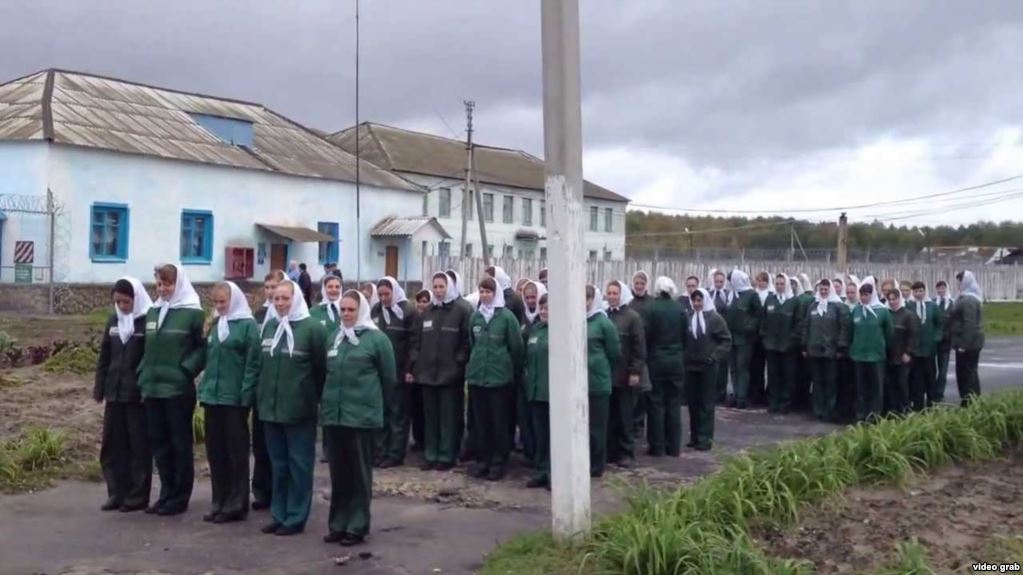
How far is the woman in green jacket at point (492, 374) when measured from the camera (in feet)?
34.5

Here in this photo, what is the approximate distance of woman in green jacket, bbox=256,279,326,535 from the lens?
8.18 m

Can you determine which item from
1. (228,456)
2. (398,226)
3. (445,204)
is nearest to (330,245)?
(398,226)

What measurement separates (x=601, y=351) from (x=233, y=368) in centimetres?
336

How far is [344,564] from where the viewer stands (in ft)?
24.4

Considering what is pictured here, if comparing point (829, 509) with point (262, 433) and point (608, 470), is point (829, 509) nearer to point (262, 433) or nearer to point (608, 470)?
point (608, 470)

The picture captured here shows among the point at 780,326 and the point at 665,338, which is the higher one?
the point at 780,326

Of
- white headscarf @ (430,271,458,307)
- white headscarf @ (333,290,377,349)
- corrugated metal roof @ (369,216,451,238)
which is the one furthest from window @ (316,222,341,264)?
white headscarf @ (333,290,377,349)

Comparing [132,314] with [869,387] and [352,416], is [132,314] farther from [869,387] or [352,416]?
[869,387]

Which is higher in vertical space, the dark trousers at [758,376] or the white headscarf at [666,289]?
the white headscarf at [666,289]

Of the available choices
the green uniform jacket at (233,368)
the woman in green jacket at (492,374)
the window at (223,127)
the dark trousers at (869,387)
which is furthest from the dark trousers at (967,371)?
the window at (223,127)

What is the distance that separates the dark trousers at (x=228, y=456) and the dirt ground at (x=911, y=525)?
3.93m

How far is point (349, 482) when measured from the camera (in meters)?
7.97

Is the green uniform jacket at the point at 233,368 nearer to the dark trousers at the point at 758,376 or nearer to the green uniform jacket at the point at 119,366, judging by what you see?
the green uniform jacket at the point at 119,366

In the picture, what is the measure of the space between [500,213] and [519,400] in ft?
151
